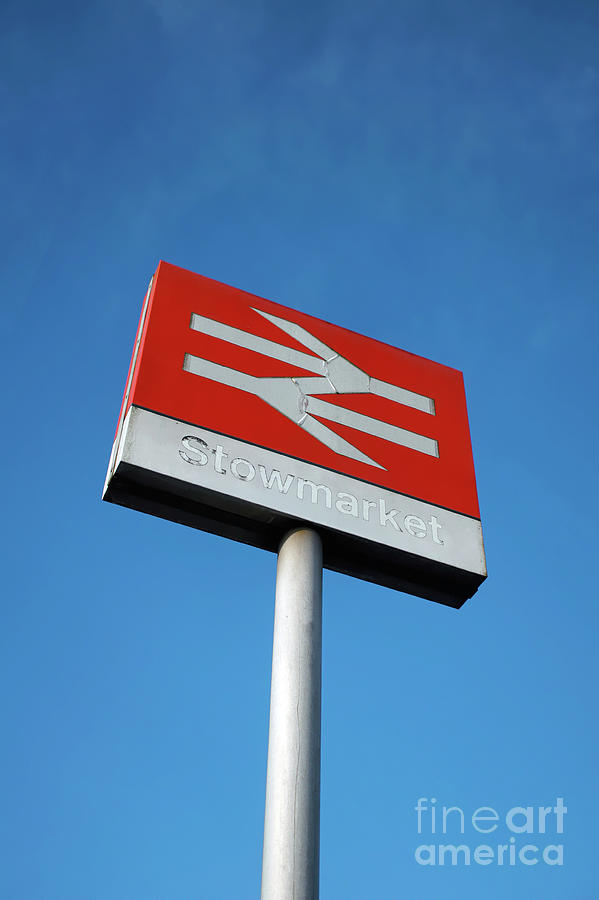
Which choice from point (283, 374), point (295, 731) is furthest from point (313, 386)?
point (295, 731)

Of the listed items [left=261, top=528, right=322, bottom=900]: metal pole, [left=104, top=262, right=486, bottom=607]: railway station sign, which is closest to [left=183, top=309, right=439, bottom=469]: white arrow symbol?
[left=104, top=262, right=486, bottom=607]: railway station sign

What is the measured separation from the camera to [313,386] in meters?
7.32

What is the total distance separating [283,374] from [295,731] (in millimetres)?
2928

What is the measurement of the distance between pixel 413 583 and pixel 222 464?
1659 mm

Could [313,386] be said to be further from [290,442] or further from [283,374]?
[290,442]

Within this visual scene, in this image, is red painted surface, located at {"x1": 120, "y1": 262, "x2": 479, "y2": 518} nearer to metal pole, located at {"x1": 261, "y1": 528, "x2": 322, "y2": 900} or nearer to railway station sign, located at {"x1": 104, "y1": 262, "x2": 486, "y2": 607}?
railway station sign, located at {"x1": 104, "y1": 262, "x2": 486, "y2": 607}

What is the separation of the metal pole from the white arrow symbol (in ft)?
3.50

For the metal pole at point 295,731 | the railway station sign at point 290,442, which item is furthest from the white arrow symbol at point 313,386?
the metal pole at point 295,731

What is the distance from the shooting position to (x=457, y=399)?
821 centimetres

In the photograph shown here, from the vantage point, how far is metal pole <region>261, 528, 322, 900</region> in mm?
4801

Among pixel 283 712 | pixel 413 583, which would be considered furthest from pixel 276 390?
pixel 283 712

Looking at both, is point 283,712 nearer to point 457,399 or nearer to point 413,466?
point 413,466

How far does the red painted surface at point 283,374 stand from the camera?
656 cm

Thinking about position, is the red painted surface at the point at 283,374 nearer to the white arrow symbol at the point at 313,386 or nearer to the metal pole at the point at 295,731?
the white arrow symbol at the point at 313,386
